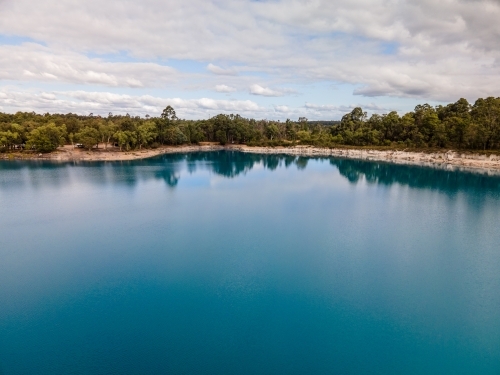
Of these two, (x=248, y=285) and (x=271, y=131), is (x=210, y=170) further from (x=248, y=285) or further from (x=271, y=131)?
(x=271, y=131)

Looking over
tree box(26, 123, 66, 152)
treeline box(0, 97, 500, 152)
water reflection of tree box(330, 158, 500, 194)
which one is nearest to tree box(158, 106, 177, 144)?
treeline box(0, 97, 500, 152)

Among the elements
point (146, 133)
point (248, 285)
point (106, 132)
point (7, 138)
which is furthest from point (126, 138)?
point (248, 285)

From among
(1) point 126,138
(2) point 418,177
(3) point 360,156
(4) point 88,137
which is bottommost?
(2) point 418,177

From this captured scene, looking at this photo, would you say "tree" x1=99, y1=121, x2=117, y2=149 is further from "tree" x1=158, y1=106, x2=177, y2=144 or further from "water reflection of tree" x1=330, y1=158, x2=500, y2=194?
"water reflection of tree" x1=330, y1=158, x2=500, y2=194

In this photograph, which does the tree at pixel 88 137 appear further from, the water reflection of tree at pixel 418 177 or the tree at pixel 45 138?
the water reflection of tree at pixel 418 177

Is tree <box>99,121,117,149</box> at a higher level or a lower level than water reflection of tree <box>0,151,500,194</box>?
higher
